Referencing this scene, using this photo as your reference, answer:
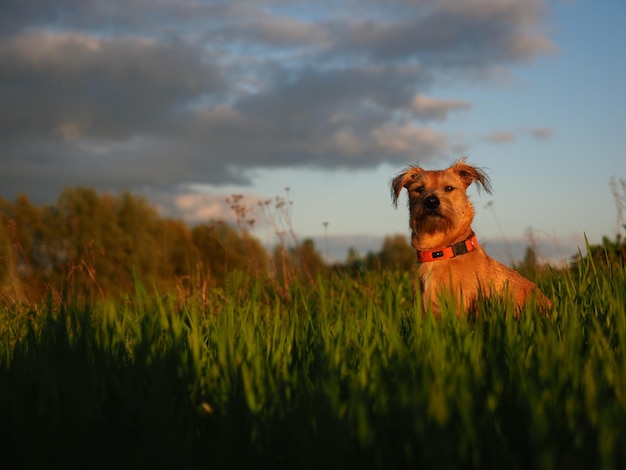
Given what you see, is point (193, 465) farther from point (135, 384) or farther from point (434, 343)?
point (434, 343)

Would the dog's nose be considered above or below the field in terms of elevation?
above

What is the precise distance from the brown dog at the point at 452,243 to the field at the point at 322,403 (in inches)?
80.5

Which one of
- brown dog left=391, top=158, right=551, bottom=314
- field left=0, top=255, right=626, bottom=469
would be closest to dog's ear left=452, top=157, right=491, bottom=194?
brown dog left=391, top=158, right=551, bottom=314

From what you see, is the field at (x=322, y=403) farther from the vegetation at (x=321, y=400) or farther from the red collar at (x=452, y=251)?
the red collar at (x=452, y=251)

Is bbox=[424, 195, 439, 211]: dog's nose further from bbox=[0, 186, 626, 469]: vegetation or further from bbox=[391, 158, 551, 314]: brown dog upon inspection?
bbox=[0, 186, 626, 469]: vegetation

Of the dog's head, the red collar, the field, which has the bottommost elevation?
the field

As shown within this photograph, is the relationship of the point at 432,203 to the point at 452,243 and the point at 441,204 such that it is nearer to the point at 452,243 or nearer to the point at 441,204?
the point at 441,204

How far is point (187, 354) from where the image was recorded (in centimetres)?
479

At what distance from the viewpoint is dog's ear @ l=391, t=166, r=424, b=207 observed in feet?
29.0

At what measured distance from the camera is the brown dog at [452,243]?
7.07 metres

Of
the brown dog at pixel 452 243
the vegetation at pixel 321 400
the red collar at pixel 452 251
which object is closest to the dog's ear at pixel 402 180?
the brown dog at pixel 452 243

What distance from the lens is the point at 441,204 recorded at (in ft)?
25.0

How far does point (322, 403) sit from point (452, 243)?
4.47 m

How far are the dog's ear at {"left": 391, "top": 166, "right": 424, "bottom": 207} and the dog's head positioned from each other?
0.60 feet
